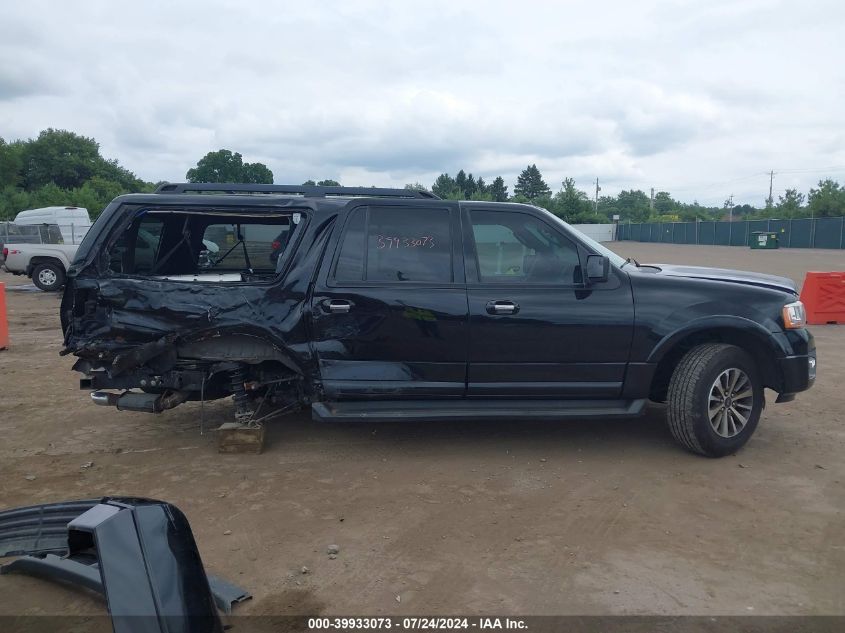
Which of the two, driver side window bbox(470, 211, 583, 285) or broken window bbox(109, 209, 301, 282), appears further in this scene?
broken window bbox(109, 209, 301, 282)

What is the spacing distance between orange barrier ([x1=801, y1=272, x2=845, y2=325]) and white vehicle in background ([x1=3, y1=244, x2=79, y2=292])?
17.4 metres

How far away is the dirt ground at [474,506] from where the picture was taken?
3.33 metres

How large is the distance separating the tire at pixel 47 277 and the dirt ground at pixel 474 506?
1383 cm

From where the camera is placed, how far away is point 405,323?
5027mm

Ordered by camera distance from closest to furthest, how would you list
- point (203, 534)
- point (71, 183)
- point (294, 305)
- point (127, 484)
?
point (203, 534) < point (127, 484) < point (294, 305) < point (71, 183)

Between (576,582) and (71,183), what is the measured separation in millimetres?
64203

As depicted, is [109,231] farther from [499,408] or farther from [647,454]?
[647,454]

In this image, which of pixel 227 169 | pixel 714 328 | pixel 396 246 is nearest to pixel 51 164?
pixel 227 169

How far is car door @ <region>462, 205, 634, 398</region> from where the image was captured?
5.05 m

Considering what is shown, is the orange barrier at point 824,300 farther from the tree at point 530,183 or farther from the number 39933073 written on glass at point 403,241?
the tree at point 530,183

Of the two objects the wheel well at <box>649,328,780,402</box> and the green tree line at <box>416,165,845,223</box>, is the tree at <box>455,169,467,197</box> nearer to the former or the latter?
the green tree line at <box>416,165,845,223</box>

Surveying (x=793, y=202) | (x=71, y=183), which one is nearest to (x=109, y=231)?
(x=71, y=183)

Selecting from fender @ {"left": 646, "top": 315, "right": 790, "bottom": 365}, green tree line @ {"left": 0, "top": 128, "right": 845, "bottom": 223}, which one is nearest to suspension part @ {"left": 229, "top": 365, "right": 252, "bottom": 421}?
fender @ {"left": 646, "top": 315, "right": 790, "bottom": 365}

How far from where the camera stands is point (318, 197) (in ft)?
17.9
